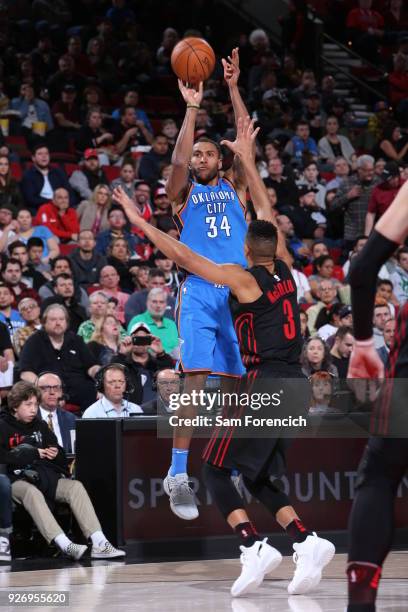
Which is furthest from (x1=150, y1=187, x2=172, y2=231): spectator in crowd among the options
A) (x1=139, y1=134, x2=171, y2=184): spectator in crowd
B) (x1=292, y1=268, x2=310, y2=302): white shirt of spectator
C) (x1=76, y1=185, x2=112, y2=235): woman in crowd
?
(x1=292, y1=268, x2=310, y2=302): white shirt of spectator

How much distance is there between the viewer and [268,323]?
6.12 m

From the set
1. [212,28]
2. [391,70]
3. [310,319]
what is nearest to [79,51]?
[212,28]

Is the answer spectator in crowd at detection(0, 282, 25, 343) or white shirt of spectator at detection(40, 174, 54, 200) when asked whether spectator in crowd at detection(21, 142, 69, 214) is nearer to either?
white shirt of spectator at detection(40, 174, 54, 200)

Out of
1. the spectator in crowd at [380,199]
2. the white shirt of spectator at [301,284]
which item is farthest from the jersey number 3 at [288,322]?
the spectator in crowd at [380,199]

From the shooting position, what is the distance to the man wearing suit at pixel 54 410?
851 cm

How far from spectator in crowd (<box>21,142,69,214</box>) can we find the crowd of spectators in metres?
0.02

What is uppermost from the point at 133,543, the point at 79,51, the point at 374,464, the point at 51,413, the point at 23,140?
the point at 79,51

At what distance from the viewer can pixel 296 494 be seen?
25.8 feet

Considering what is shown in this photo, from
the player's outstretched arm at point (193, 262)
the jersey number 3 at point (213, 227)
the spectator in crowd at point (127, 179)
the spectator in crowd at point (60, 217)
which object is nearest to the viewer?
the player's outstretched arm at point (193, 262)

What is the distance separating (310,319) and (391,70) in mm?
9616

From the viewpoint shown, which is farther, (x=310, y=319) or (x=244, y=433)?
(x=310, y=319)

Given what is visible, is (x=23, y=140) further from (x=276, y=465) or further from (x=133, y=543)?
(x=276, y=465)

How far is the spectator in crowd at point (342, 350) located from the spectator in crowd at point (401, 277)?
8.98 feet

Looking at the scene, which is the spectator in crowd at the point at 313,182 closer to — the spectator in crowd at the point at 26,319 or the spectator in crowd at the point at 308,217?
the spectator in crowd at the point at 308,217
